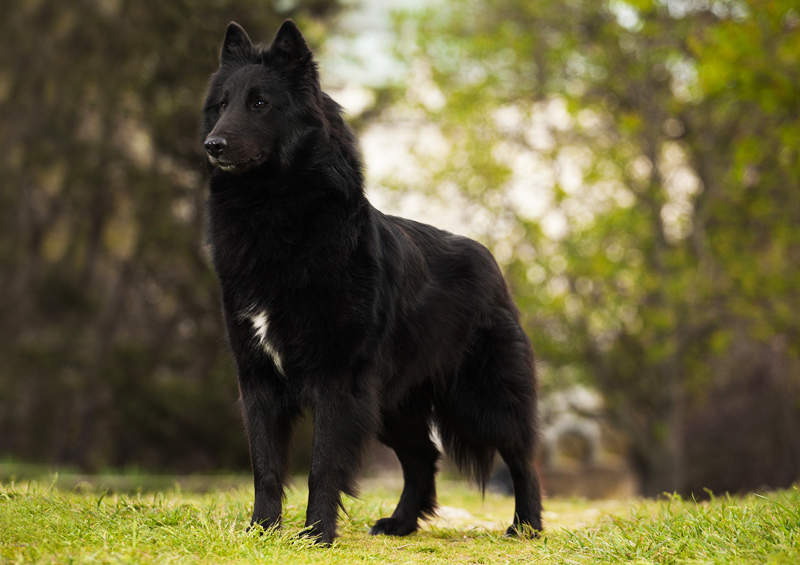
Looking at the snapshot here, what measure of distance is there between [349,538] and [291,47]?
230cm

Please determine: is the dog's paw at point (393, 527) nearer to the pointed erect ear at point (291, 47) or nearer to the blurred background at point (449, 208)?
the pointed erect ear at point (291, 47)

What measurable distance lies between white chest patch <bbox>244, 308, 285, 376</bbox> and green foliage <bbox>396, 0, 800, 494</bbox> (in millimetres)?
8726

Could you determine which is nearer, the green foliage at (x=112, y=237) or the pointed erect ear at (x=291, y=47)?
the pointed erect ear at (x=291, y=47)

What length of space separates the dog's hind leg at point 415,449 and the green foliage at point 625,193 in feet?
25.4

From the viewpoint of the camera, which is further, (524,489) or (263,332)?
(524,489)

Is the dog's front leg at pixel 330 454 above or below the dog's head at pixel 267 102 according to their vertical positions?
below

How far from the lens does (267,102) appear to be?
12.6ft

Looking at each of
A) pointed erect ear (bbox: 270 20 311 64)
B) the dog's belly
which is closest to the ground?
the dog's belly

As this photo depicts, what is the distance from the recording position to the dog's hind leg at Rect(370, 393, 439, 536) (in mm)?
4527

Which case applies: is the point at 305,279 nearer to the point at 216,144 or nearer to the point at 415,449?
the point at 216,144

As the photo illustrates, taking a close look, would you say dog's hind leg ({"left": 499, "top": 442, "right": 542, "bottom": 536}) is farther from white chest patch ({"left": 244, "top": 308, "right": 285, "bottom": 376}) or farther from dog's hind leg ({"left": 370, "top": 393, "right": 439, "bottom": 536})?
white chest patch ({"left": 244, "top": 308, "right": 285, "bottom": 376})

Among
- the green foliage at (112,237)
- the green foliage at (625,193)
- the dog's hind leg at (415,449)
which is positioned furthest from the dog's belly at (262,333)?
the green foliage at (625,193)

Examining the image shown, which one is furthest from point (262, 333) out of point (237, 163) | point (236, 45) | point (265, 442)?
point (236, 45)

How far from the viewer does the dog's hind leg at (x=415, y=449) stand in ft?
14.9
